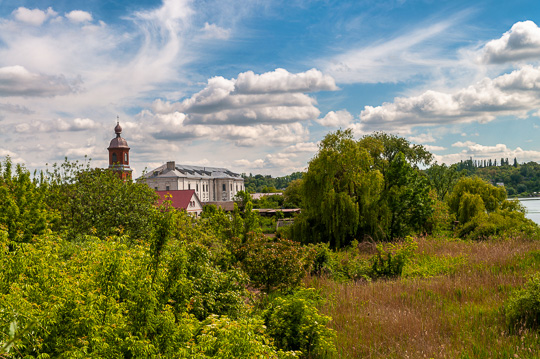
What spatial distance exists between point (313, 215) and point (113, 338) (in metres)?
18.7

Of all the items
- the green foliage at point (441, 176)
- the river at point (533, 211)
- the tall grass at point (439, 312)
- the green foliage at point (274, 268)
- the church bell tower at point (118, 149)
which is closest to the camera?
the tall grass at point (439, 312)

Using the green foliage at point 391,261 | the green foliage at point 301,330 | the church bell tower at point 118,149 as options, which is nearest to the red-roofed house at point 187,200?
the church bell tower at point 118,149

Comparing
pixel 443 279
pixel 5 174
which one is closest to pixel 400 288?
pixel 443 279

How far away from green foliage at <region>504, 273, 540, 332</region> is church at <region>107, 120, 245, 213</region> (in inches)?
1695

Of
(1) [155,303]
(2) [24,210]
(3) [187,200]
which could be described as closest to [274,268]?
(1) [155,303]

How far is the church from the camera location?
199ft

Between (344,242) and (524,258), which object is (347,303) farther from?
(344,242)

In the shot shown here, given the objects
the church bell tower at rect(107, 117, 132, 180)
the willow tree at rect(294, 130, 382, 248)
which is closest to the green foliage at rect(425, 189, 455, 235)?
the willow tree at rect(294, 130, 382, 248)

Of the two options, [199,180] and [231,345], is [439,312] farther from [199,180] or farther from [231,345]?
[199,180]

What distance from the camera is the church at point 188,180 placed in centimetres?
6069

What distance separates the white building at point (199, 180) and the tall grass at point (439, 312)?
253 feet

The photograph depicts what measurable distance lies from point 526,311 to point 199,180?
104 meters

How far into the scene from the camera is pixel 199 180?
358 ft

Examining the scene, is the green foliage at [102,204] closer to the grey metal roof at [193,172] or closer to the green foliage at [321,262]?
the green foliage at [321,262]
